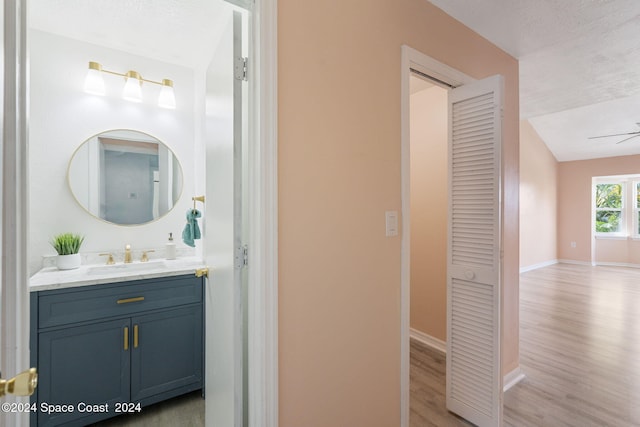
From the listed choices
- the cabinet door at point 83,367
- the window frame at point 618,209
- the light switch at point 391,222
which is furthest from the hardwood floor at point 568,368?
the window frame at point 618,209

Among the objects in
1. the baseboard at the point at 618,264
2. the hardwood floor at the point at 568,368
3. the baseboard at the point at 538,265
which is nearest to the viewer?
the hardwood floor at the point at 568,368

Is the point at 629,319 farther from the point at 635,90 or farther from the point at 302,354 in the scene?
the point at 302,354

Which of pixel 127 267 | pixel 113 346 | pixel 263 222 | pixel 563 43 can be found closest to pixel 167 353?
pixel 113 346

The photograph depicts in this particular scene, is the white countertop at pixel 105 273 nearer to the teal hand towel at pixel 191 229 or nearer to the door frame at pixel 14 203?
the teal hand towel at pixel 191 229

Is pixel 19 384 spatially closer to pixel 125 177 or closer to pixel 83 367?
pixel 83 367

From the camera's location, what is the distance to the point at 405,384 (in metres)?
1.48

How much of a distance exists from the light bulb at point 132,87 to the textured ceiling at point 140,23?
8.5 inches

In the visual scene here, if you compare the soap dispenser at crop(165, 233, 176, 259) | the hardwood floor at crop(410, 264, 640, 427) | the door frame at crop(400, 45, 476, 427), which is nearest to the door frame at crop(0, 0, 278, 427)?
the door frame at crop(400, 45, 476, 427)

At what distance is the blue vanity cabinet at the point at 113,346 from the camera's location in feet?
5.08

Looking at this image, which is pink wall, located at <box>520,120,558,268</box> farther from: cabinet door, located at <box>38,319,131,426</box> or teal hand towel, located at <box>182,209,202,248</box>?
cabinet door, located at <box>38,319,131,426</box>

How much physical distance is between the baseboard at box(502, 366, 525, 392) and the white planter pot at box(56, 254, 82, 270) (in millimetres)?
3365

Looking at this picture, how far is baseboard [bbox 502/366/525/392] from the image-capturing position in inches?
86.4

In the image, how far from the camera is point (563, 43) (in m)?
1.98

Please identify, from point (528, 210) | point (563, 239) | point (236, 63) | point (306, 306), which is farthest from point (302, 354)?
point (563, 239)
